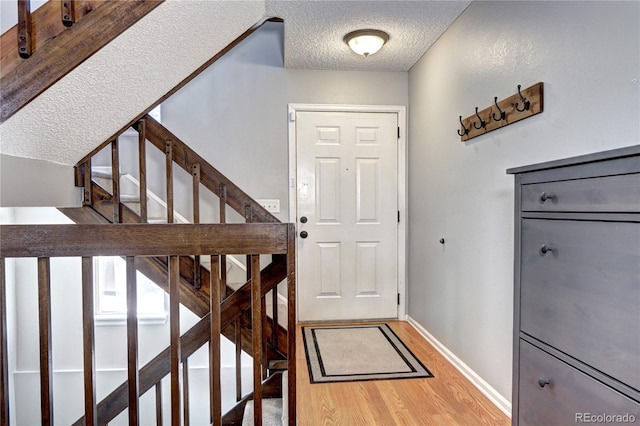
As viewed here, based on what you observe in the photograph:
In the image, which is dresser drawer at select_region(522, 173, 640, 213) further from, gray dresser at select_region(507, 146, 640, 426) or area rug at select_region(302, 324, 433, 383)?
area rug at select_region(302, 324, 433, 383)

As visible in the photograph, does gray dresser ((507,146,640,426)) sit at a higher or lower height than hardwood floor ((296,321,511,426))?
higher

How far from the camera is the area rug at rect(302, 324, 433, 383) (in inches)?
84.0

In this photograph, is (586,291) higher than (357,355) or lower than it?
higher

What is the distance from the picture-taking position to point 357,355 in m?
2.40

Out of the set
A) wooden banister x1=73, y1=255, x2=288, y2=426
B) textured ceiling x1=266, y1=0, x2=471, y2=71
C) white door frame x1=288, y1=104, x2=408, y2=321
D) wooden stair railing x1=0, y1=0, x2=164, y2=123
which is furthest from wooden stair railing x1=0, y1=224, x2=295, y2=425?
white door frame x1=288, y1=104, x2=408, y2=321

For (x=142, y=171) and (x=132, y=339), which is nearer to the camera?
(x=132, y=339)

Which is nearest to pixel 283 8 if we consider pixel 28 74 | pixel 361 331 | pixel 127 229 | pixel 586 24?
pixel 28 74

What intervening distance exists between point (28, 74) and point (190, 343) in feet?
3.82

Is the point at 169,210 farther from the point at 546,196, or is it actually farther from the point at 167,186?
the point at 546,196

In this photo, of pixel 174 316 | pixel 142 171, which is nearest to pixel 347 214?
Result: pixel 142 171

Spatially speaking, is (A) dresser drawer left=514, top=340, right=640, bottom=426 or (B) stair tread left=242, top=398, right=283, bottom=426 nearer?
(A) dresser drawer left=514, top=340, right=640, bottom=426

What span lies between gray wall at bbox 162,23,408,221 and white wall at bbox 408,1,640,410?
3.17 feet

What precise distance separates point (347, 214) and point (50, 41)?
91.8 inches

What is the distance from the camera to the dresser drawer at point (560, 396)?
0.79 m
